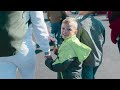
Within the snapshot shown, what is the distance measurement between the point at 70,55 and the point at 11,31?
22.9 inches

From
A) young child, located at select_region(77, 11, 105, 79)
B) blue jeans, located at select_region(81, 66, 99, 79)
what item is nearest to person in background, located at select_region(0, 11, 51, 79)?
young child, located at select_region(77, 11, 105, 79)

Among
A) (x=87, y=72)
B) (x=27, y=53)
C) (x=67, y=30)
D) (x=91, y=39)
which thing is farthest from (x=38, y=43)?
(x=87, y=72)

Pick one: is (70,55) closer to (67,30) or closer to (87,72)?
(67,30)

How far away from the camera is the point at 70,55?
3.70 m

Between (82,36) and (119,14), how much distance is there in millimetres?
429

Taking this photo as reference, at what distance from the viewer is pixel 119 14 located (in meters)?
3.82

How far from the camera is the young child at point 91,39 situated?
13.1 feet

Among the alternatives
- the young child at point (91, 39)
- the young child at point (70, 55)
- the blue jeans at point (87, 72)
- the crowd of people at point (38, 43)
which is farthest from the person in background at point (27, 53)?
the blue jeans at point (87, 72)

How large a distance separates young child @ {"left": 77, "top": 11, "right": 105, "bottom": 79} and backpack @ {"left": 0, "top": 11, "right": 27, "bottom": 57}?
0.63 metres

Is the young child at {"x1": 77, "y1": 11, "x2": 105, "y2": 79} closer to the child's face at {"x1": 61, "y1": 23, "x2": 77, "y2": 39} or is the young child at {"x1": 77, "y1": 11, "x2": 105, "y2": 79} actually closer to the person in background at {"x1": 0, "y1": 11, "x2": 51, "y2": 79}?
the child's face at {"x1": 61, "y1": 23, "x2": 77, "y2": 39}

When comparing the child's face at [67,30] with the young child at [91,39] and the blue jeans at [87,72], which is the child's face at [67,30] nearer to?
the young child at [91,39]
